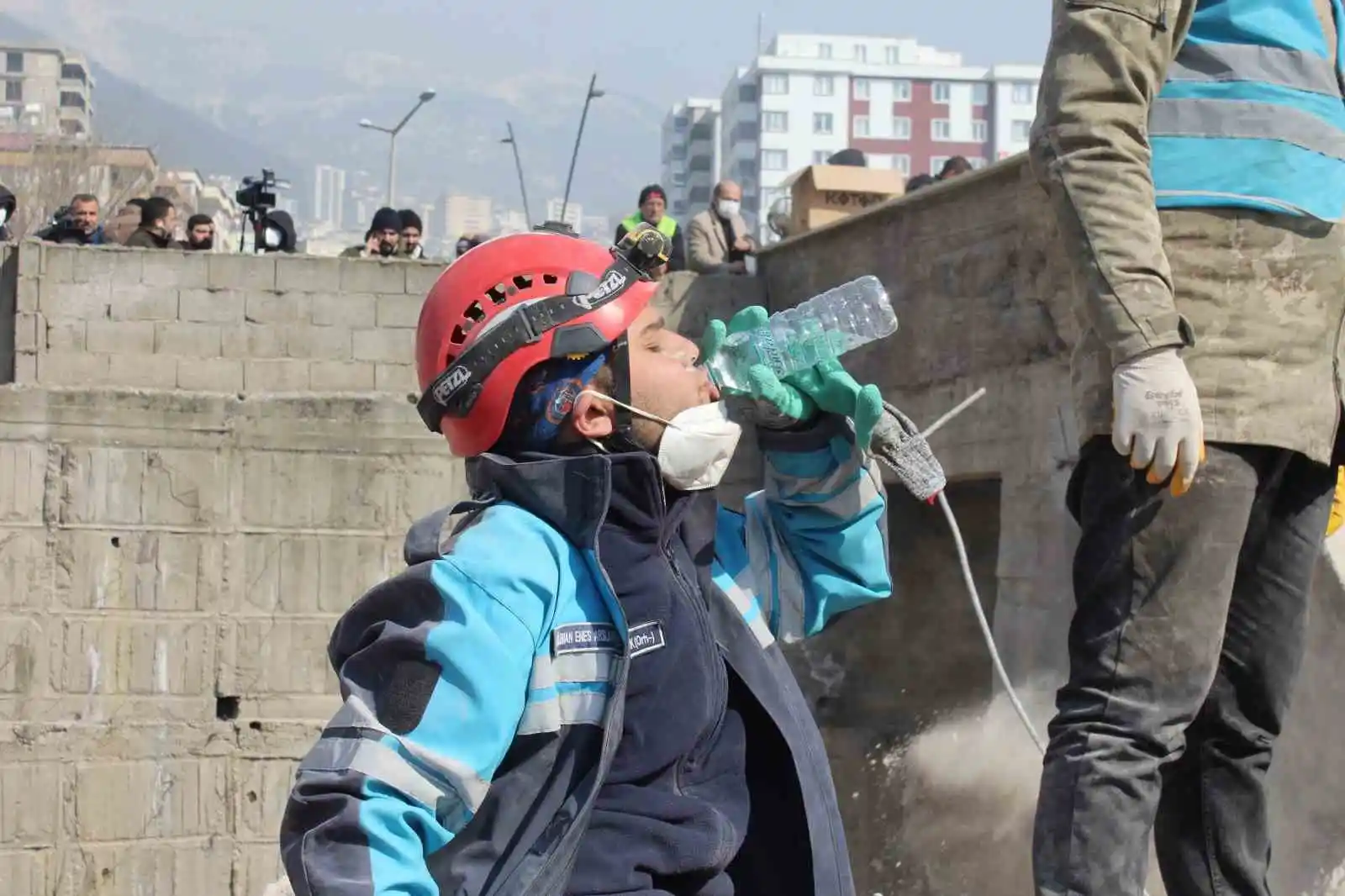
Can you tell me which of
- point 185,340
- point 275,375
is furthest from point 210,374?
point 275,375

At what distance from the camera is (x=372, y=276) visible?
885 centimetres

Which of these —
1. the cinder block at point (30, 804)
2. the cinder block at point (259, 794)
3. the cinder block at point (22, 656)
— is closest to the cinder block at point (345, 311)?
the cinder block at point (22, 656)

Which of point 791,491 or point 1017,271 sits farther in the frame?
point 1017,271

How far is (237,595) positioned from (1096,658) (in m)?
6.59

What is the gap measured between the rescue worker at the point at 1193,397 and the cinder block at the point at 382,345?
6.36 meters

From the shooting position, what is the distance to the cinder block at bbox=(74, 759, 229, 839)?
27.3 feet

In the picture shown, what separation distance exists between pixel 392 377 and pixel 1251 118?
261 inches

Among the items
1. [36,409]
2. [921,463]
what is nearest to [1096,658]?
[921,463]

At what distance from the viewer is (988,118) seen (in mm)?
123562

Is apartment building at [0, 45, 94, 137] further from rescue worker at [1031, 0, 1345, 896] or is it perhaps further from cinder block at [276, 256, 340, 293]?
rescue worker at [1031, 0, 1345, 896]

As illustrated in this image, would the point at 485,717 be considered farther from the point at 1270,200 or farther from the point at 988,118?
the point at 988,118

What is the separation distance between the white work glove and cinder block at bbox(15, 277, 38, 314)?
23.9 feet

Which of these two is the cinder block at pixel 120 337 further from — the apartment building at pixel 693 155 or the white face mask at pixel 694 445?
the apartment building at pixel 693 155

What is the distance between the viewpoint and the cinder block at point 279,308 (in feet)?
28.7
